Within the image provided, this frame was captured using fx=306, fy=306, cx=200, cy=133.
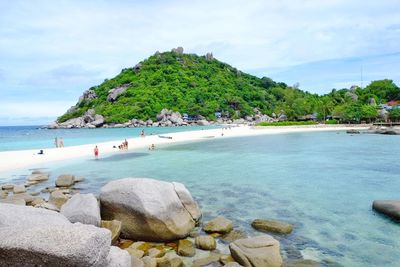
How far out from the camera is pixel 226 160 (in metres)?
27.0

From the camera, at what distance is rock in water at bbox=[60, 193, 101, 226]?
27.7 ft

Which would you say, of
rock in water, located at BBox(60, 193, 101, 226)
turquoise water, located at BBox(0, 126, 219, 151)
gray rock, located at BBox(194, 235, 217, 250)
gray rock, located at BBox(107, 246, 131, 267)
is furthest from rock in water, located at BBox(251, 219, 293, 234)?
turquoise water, located at BBox(0, 126, 219, 151)

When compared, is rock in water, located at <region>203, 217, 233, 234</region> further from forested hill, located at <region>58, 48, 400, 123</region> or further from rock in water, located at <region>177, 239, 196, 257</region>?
forested hill, located at <region>58, 48, 400, 123</region>

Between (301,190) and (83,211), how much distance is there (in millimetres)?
11004

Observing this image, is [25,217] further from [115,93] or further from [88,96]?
[88,96]

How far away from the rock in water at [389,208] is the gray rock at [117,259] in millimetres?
9538

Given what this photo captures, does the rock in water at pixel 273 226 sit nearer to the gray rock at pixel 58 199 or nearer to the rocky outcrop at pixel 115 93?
the gray rock at pixel 58 199

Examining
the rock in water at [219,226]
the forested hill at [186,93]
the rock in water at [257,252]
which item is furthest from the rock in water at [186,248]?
the forested hill at [186,93]

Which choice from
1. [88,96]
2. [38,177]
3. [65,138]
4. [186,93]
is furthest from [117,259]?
[88,96]

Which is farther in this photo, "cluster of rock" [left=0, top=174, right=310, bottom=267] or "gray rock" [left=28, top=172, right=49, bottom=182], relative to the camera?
"gray rock" [left=28, top=172, right=49, bottom=182]

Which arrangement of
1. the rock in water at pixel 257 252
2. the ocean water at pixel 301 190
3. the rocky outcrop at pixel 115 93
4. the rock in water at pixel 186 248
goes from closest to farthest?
the rock in water at pixel 257 252
the rock in water at pixel 186 248
the ocean water at pixel 301 190
the rocky outcrop at pixel 115 93

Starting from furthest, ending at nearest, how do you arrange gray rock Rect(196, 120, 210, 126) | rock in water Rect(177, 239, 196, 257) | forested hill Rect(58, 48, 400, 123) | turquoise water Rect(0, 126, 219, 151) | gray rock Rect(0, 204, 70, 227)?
forested hill Rect(58, 48, 400, 123) → gray rock Rect(196, 120, 210, 126) → turquoise water Rect(0, 126, 219, 151) → rock in water Rect(177, 239, 196, 257) → gray rock Rect(0, 204, 70, 227)

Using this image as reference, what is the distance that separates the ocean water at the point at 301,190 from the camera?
889 cm

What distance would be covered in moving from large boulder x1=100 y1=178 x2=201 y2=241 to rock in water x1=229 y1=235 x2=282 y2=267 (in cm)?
206
